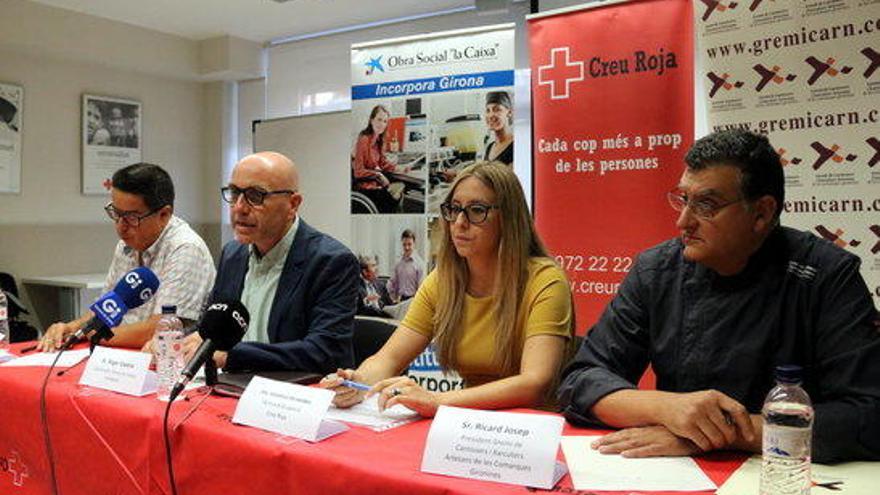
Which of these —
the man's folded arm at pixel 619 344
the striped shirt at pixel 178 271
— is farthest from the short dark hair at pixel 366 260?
the man's folded arm at pixel 619 344

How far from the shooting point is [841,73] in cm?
262

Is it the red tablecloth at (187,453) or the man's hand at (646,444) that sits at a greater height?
the man's hand at (646,444)

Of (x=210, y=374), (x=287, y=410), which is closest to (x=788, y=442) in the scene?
(x=287, y=410)

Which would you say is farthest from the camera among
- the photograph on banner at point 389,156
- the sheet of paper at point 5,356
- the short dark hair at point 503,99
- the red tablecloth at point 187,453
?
the photograph on banner at point 389,156

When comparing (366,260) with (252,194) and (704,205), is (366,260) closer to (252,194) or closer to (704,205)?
(252,194)

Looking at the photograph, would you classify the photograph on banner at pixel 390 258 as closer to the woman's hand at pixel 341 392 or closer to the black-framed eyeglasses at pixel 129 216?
the black-framed eyeglasses at pixel 129 216

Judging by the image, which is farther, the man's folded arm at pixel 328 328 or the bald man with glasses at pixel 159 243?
the bald man with glasses at pixel 159 243

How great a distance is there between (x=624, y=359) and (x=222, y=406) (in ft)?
2.87

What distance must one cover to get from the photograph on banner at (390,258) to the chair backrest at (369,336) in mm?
1454

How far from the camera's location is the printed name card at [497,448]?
Answer: 108cm

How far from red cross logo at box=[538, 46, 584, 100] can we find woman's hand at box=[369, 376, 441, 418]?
2.16 metres

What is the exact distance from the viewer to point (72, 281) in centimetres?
509

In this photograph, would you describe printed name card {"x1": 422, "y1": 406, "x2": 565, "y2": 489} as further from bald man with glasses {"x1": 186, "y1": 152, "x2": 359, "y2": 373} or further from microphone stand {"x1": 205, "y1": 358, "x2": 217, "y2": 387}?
bald man with glasses {"x1": 186, "y1": 152, "x2": 359, "y2": 373}

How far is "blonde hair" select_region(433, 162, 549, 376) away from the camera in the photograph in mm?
1875
